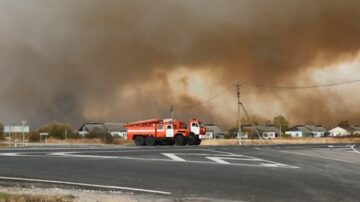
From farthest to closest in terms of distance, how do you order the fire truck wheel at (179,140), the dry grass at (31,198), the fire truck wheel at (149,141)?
the fire truck wheel at (149,141), the fire truck wheel at (179,140), the dry grass at (31,198)

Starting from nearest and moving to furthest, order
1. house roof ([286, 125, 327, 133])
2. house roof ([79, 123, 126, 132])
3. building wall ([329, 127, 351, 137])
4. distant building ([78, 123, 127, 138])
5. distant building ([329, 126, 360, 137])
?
1. distant building ([78, 123, 127, 138])
2. house roof ([79, 123, 126, 132])
3. house roof ([286, 125, 327, 133])
4. distant building ([329, 126, 360, 137])
5. building wall ([329, 127, 351, 137])

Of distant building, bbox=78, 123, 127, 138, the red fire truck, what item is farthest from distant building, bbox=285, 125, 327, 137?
the red fire truck

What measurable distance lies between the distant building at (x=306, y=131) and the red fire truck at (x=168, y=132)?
435 feet

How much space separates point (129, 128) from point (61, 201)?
39894 mm

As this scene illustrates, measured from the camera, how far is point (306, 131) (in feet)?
595

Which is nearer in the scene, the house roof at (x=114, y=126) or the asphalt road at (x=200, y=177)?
the asphalt road at (x=200, y=177)

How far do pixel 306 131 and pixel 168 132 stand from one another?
14156 centimetres

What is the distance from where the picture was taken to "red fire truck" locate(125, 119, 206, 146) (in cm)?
4747

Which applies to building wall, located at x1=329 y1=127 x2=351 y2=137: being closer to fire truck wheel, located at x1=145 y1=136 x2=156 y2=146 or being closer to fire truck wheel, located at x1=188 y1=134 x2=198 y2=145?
fire truck wheel, located at x1=188 y1=134 x2=198 y2=145

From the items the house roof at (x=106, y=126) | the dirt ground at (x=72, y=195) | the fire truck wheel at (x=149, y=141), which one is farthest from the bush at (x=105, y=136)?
the dirt ground at (x=72, y=195)

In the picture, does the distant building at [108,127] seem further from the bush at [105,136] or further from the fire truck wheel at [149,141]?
the fire truck wheel at [149,141]

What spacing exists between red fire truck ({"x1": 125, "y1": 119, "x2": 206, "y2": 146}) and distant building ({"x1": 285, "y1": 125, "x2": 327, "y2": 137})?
435 feet

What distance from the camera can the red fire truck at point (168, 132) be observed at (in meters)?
47.5

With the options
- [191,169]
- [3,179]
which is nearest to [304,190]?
[191,169]
